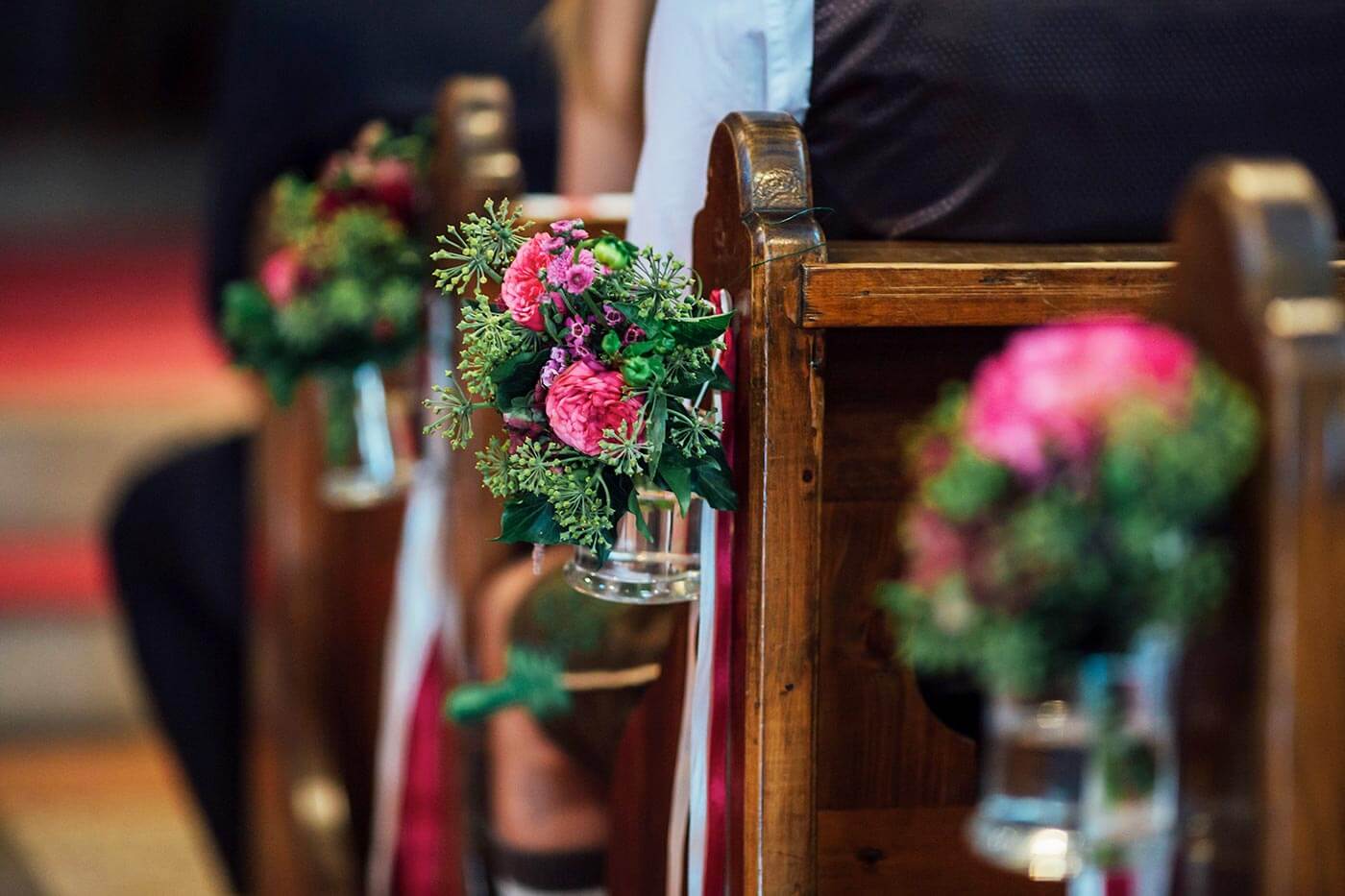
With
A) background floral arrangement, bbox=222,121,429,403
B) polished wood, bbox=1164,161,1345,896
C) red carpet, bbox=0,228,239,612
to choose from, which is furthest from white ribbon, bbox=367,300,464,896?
red carpet, bbox=0,228,239,612

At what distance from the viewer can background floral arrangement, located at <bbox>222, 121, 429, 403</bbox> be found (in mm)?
2682

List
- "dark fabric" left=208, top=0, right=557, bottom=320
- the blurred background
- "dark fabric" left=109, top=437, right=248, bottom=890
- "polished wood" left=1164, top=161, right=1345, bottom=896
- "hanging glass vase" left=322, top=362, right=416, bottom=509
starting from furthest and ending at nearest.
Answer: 1. the blurred background
2. "dark fabric" left=109, top=437, right=248, bottom=890
3. "dark fabric" left=208, top=0, right=557, bottom=320
4. "hanging glass vase" left=322, top=362, right=416, bottom=509
5. "polished wood" left=1164, top=161, right=1345, bottom=896

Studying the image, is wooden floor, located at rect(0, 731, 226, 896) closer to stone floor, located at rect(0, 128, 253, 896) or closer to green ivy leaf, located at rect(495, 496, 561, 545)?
stone floor, located at rect(0, 128, 253, 896)

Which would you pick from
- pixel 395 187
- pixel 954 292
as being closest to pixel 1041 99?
pixel 954 292

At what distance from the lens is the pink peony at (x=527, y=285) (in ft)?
4.33

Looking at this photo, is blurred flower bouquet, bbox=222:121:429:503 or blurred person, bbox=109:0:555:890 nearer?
blurred flower bouquet, bbox=222:121:429:503

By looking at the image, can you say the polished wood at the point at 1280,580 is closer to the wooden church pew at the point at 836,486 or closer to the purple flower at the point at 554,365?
the wooden church pew at the point at 836,486

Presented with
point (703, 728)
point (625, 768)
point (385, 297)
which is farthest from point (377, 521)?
point (703, 728)

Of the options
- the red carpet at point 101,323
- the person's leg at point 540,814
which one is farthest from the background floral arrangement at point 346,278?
the red carpet at point 101,323

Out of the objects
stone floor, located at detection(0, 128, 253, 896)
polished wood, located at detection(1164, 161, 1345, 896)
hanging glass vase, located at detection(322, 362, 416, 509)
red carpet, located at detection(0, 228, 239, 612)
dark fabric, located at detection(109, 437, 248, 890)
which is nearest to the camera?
→ polished wood, located at detection(1164, 161, 1345, 896)

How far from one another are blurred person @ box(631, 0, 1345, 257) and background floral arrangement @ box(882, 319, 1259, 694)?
0.52m

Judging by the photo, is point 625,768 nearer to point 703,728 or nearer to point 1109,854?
point 703,728

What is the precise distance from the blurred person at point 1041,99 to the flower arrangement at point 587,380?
24cm

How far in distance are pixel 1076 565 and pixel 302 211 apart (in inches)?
82.7
